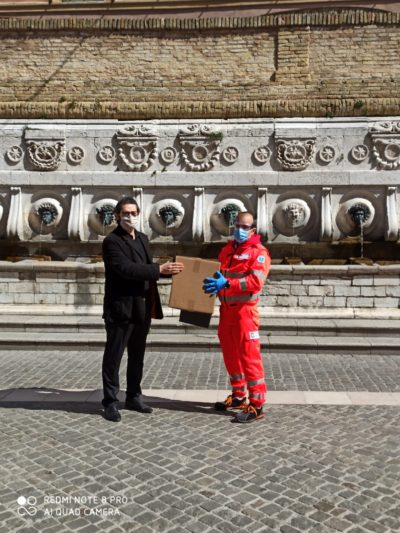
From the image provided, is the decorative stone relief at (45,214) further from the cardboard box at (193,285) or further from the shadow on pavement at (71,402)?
the cardboard box at (193,285)

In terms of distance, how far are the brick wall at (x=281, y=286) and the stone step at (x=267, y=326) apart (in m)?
0.38

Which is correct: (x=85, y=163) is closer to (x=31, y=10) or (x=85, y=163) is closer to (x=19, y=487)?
(x=19, y=487)

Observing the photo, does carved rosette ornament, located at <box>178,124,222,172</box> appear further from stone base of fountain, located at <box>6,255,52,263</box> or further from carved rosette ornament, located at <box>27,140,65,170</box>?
stone base of fountain, located at <box>6,255,52,263</box>

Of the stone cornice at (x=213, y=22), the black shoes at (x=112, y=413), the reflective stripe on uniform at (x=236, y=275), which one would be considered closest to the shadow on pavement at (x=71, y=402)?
the black shoes at (x=112, y=413)

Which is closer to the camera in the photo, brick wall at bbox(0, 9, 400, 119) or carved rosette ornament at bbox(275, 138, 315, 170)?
carved rosette ornament at bbox(275, 138, 315, 170)

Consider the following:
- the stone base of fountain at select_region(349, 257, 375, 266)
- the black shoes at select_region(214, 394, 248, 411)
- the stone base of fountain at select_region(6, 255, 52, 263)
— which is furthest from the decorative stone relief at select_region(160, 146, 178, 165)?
the black shoes at select_region(214, 394, 248, 411)

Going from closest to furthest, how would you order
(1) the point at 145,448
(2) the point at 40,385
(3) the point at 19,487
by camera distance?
(3) the point at 19,487, (1) the point at 145,448, (2) the point at 40,385

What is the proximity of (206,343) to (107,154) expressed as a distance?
5.35 metres

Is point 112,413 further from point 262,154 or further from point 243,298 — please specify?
point 262,154

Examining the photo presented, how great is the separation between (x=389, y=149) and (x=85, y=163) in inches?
248

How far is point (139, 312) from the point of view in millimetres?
4988

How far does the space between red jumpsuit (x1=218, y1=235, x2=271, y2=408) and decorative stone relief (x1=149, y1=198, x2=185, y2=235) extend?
6148mm

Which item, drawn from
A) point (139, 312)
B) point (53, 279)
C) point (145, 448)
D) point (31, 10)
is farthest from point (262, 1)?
point (145, 448)

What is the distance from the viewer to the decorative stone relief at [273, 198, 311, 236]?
10891mm
